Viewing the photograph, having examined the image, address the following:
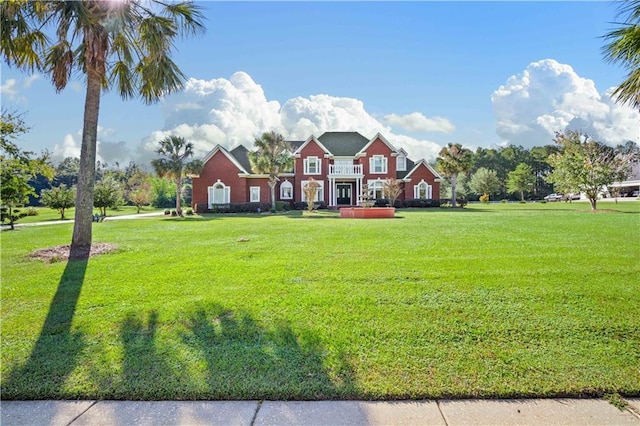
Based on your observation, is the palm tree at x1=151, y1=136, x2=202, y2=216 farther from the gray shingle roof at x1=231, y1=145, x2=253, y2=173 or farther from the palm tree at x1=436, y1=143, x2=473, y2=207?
the palm tree at x1=436, y1=143, x2=473, y2=207

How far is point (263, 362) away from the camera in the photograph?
3516mm

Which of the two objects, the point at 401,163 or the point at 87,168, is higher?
the point at 401,163

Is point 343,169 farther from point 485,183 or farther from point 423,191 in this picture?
point 485,183

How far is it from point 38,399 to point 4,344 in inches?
59.3

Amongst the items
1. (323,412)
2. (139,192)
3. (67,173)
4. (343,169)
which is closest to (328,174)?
(343,169)

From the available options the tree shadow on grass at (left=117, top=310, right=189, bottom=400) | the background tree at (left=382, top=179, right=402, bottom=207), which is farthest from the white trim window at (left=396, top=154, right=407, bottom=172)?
the tree shadow on grass at (left=117, top=310, right=189, bottom=400)

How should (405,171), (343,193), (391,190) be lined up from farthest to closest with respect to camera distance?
(405,171) < (343,193) < (391,190)

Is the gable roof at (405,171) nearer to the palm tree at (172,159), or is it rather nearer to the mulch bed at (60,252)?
the palm tree at (172,159)

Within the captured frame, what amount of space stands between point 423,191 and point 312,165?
1262 cm

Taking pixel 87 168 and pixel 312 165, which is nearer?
pixel 87 168

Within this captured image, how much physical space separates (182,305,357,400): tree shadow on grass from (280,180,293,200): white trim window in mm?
32056

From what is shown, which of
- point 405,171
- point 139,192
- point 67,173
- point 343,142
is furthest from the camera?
point 67,173

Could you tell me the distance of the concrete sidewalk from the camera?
8.91 ft

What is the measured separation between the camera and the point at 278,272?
6.62 meters
